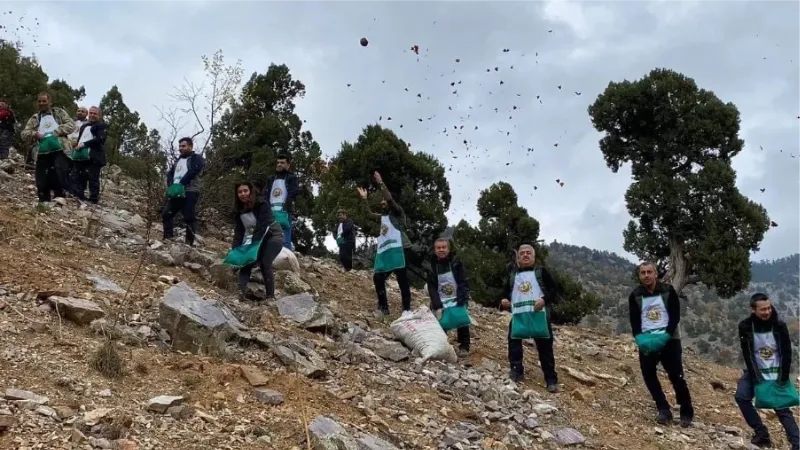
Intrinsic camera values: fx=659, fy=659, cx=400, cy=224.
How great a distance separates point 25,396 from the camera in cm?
396

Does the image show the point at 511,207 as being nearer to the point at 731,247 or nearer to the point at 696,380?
the point at 731,247

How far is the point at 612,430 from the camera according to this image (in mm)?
6066

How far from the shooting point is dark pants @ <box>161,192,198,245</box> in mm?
8781

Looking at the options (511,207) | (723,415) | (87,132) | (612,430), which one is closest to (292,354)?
(612,430)

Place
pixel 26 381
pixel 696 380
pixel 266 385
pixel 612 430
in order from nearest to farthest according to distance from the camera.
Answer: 1. pixel 26 381
2. pixel 266 385
3. pixel 612 430
4. pixel 696 380

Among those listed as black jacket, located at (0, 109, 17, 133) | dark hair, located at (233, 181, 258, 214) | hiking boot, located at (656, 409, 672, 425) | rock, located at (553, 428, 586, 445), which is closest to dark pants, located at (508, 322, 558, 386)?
hiking boot, located at (656, 409, 672, 425)

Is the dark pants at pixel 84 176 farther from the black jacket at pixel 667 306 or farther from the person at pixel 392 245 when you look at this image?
the black jacket at pixel 667 306

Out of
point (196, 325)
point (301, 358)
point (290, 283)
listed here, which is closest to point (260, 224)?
point (290, 283)

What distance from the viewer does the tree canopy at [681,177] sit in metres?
17.1

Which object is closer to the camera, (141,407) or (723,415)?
(141,407)

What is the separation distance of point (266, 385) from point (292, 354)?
0.74m

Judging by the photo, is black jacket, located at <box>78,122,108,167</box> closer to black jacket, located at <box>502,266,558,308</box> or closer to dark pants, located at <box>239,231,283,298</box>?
dark pants, located at <box>239,231,283,298</box>

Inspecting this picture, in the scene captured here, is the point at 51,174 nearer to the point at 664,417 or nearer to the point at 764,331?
the point at 664,417

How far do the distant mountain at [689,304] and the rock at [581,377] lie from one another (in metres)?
10.6
